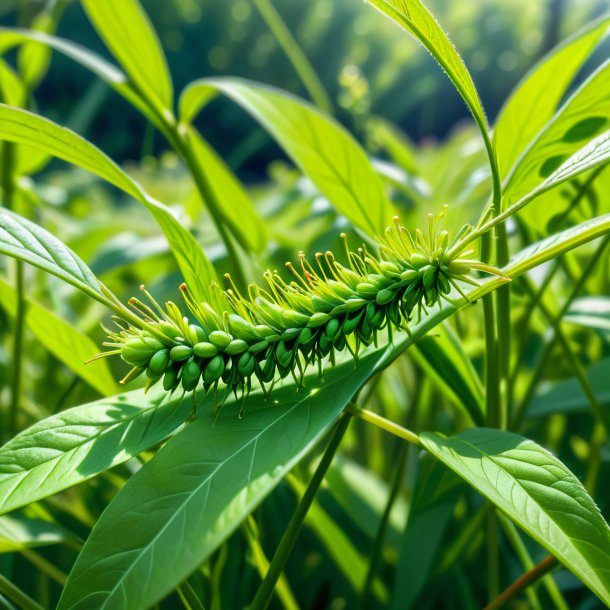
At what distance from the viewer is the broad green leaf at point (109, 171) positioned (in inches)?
10.2

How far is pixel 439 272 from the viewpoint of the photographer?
214mm

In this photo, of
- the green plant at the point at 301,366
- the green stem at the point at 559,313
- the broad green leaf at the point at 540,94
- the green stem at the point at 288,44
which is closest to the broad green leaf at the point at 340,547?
the green plant at the point at 301,366

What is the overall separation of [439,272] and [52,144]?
0.16m

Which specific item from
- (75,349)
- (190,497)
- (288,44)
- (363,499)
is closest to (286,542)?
(190,497)

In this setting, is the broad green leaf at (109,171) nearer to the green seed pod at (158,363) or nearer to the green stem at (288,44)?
the green seed pod at (158,363)

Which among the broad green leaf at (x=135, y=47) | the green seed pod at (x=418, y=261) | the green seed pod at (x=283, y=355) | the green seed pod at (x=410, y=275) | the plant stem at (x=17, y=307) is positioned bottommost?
the green seed pod at (x=283, y=355)

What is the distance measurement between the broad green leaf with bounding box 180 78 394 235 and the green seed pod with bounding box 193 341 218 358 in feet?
0.45

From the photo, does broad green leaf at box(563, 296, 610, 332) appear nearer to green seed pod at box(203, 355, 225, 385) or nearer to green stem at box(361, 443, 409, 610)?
green stem at box(361, 443, 409, 610)

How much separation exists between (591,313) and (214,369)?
0.28m

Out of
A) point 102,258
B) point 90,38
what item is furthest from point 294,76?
point 102,258

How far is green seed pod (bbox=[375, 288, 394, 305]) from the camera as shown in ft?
0.69

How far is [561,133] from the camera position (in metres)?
0.28

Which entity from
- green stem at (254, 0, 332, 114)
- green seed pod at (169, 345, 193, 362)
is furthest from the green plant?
green stem at (254, 0, 332, 114)

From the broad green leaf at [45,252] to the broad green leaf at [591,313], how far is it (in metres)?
0.28
